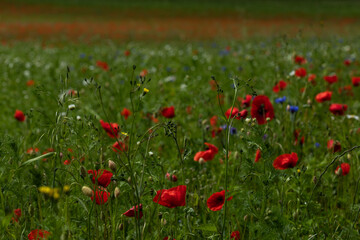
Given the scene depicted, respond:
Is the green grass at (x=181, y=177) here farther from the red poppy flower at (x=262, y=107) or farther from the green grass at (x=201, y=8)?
the green grass at (x=201, y=8)

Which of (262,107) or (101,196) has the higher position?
(262,107)

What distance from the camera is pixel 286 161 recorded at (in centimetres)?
161

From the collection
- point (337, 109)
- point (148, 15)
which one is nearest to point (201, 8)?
point (148, 15)

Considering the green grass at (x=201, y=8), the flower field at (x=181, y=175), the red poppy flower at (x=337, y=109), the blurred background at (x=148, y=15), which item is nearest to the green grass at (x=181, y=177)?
the flower field at (x=181, y=175)

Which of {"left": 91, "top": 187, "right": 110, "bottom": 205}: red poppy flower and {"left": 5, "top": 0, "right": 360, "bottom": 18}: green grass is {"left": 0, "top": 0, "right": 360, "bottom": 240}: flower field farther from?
{"left": 5, "top": 0, "right": 360, "bottom": 18}: green grass

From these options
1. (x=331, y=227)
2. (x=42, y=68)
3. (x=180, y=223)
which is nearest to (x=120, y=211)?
(x=180, y=223)

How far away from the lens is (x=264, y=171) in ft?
5.13

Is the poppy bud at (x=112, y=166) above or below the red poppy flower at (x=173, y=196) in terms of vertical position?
above

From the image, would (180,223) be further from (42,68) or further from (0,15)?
(0,15)

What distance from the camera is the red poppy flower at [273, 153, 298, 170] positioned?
161 centimetres

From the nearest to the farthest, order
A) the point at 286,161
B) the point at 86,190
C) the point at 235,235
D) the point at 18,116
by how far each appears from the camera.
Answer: the point at 86,190 < the point at 235,235 < the point at 286,161 < the point at 18,116

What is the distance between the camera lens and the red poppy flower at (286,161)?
5.28 feet

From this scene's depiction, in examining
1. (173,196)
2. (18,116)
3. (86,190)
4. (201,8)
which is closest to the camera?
(86,190)

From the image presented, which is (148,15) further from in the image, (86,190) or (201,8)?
(86,190)
